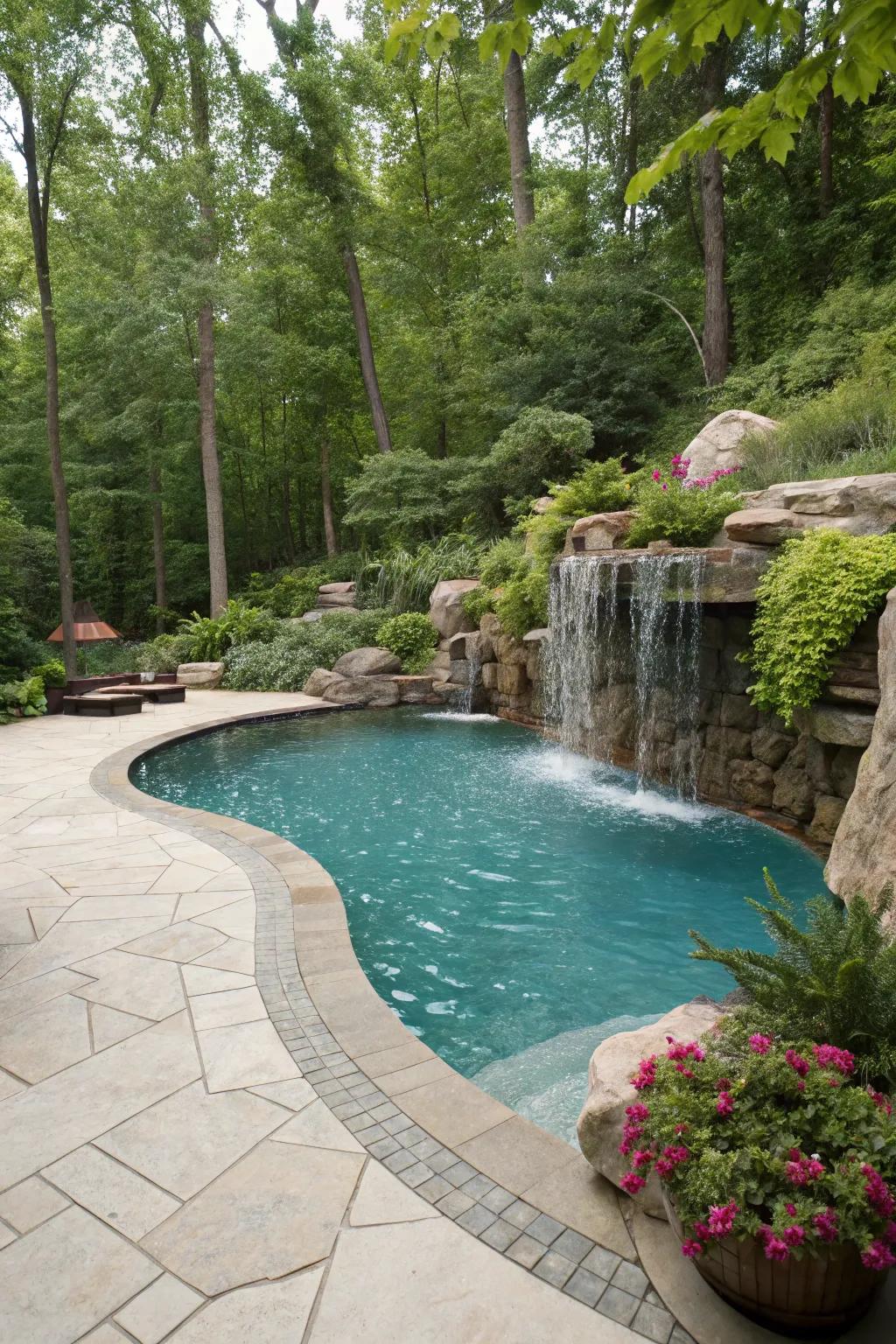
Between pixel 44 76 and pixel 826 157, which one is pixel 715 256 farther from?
pixel 44 76

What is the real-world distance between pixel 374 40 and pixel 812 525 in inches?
779

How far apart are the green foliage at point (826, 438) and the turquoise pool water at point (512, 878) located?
12.4ft

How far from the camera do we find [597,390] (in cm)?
1241

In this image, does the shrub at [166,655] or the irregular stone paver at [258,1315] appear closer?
the irregular stone paver at [258,1315]

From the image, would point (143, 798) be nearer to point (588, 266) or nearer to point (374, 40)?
point (588, 266)

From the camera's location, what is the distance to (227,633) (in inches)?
565

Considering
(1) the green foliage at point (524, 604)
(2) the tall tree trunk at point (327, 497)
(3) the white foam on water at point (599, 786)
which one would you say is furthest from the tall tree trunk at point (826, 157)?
(2) the tall tree trunk at point (327, 497)

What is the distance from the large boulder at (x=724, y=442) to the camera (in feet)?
28.6

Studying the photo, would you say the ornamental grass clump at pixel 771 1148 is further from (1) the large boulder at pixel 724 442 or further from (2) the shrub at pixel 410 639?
(2) the shrub at pixel 410 639

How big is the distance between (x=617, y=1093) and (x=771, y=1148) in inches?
20.5

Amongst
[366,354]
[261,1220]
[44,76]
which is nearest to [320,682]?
[44,76]

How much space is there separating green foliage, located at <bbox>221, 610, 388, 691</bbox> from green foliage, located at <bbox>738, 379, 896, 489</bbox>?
6.96 metres

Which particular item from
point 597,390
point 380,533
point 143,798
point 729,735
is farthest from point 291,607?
point 729,735

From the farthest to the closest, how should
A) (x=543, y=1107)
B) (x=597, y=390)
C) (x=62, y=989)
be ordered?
(x=597, y=390), (x=62, y=989), (x=543, y=1107)
